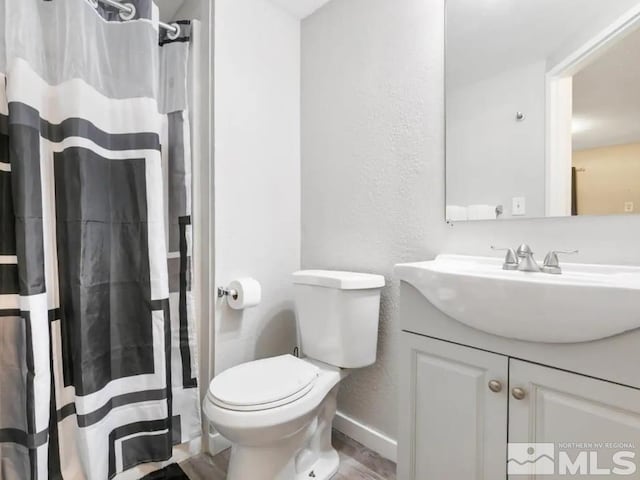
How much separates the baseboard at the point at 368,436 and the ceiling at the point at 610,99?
1.33m

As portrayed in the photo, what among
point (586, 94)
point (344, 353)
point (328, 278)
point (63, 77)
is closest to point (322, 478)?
point (344, 353)

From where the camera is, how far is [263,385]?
114 centimetres

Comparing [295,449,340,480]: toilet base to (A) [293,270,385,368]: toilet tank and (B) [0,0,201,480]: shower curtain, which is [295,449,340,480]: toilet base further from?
(B) [0,0,201,480]: shower curtain

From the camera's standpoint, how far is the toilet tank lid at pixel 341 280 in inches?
50.6

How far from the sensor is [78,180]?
1099mm

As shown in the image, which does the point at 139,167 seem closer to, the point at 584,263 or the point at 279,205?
the point at 279,205

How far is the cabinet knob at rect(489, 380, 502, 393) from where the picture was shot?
0.82m

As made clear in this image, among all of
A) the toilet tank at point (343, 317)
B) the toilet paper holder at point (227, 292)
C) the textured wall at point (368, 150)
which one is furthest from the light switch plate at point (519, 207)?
the toilet paper holder at point (227, 292)

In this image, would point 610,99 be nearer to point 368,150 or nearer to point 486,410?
point 368,150

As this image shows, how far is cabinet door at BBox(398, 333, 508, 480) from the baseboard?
1.32 feet

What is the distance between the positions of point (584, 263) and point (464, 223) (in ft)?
1.23

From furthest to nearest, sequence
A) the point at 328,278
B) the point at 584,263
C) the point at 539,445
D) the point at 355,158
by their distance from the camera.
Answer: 1. the point at 355,158
2. the point at 328,278
3. the point at 584,263
4. the point at 539,445

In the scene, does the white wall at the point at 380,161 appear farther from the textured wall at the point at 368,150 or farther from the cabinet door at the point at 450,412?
the cabinet door at the point at 450,412

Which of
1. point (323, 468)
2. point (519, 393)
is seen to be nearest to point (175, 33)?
point (519, 393)
